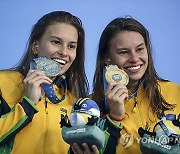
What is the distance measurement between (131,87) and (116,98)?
1.58ft

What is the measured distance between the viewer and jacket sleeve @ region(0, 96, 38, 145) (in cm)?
286

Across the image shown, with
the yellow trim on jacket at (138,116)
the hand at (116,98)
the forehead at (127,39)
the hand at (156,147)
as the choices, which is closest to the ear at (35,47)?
the forehead at (127,39)

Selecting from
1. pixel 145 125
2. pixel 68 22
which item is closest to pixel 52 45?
pixel 68 22

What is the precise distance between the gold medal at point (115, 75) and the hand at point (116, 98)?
10 centimetres

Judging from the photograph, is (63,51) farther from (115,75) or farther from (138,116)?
(138,116)

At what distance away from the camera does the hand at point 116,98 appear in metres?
3.05

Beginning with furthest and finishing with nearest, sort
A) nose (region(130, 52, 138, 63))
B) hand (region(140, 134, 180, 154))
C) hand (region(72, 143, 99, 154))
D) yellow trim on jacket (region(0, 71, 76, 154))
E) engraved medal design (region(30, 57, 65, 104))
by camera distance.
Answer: nose (region(130, 52, 138, 63)), engraved medal design (region(30, 57, 65, 104)), yellow trim on jacket (region(0, 71, 76, 154)), hand (region(72, 143, 99, 154)), hand (region(140, 134, 180, 154))

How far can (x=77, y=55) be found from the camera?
379cm

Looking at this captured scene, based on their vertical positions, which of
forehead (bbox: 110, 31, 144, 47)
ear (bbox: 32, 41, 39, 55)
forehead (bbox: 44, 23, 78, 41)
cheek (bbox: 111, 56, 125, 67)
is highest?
forehead (bbox: 44, 23, 78, 41)

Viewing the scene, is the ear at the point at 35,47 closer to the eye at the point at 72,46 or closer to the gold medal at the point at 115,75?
the eye at the point at 72,46

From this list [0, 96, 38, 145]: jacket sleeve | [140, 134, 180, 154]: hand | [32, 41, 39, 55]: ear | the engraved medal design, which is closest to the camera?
[140, 134, 180, 154]: hand

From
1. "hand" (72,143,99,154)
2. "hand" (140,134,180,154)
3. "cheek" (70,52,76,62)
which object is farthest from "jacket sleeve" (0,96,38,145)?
"hand" (140,134,180,154)

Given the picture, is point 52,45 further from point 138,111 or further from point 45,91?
point 138,111

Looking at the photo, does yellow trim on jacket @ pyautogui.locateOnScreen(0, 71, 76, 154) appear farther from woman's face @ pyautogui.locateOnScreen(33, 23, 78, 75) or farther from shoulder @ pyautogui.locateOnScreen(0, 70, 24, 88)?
woman's face @ pyautogui.locateOnScreen(33, 23, 78, 75)
